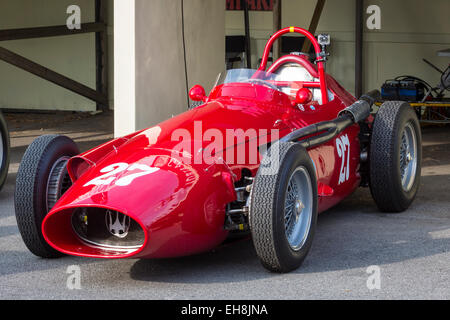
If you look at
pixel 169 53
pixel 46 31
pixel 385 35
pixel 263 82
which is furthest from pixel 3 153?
pixel 385 35

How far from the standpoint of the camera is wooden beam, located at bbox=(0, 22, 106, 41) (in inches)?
504

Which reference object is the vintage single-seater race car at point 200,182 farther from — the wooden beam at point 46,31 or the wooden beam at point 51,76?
the wooden beam at point 46,31

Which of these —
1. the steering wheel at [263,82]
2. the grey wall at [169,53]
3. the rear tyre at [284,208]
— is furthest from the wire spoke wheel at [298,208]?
the grey wall at [169,53]

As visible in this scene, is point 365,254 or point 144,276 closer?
point 144,276

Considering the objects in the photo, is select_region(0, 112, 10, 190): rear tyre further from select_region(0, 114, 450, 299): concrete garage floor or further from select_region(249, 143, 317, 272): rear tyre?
select_region(249, 143, 317, 272): rear tyre

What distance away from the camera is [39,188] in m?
5.03

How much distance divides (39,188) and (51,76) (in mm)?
8590

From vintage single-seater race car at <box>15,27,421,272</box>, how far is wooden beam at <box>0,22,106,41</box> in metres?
7.61

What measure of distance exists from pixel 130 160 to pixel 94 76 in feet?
33.9

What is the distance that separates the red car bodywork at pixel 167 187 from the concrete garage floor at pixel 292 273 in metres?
0.21

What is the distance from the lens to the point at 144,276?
15.7 ft
